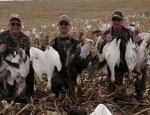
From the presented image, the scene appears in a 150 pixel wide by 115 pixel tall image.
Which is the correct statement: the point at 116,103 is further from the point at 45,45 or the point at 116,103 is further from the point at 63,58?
the point at 45,45

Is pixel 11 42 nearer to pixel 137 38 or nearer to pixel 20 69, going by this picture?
pixel 20 69

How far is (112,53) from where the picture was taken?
15.6ft

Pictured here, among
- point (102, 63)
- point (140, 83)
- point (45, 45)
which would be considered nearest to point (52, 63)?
point (45, 45)

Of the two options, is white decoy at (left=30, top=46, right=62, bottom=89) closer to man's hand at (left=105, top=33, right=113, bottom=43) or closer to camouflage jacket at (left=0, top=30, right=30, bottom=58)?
camouflage jacket at (left=0, top=30, right=30, bottom=58)

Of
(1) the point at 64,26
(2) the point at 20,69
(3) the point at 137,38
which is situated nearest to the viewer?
(2) the point at 20,69

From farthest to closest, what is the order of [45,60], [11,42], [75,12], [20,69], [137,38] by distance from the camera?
Result: [75,12] → [11,42] → [137,38] → [20,69] → [45,60]

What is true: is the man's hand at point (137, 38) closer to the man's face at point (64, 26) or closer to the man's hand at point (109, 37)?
the man's hand at point (109, 37)

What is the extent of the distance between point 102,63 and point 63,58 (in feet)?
1.96

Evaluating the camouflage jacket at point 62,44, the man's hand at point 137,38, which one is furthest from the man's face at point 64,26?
the man's hand at point 137,38

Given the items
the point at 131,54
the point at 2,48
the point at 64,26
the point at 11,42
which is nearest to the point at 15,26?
the point at 11,42

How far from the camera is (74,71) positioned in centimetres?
473

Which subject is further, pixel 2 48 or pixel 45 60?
pixel 2 48

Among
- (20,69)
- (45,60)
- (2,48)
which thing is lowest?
(20,69)

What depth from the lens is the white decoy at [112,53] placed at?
15.6 ft
